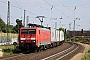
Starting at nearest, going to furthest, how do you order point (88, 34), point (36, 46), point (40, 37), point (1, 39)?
point (36, 46)
point (40, 37)
point (1, 39)
point (88, 34)

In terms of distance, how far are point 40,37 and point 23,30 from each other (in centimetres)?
273

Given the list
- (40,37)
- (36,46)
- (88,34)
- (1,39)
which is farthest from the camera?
(88,34)

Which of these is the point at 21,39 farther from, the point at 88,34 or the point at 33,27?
the point at 88,34

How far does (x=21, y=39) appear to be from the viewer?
106 feet

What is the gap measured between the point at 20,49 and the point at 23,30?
2979 mm

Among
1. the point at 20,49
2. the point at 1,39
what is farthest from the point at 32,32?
the point at 1,39

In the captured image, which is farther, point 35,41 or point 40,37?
point 40,37

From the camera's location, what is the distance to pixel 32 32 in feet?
107

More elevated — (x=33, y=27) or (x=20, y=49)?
(x=33, y=27)

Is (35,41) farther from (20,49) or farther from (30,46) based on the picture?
(20,49)

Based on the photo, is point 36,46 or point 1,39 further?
point 1,39

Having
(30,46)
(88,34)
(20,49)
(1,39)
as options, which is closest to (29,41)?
(30,46)

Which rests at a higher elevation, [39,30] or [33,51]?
[39,30]

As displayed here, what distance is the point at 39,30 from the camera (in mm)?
33594
